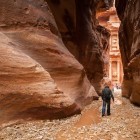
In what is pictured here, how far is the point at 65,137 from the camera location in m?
7.31

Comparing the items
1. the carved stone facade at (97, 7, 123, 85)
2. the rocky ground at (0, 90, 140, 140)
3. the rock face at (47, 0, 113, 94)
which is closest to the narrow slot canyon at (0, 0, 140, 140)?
the rocky ground at (0, 90, 140, 140)

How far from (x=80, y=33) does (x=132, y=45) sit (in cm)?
831

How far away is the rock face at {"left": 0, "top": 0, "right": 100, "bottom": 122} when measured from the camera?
27.8 feet

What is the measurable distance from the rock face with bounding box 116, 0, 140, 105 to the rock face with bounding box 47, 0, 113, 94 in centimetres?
342

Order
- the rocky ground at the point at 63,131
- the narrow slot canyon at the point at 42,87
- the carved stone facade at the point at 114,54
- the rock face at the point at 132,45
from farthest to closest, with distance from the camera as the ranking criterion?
the carved stone facade at the point at 114,54 < the rock face at the point at 132,45 < the narrow slot canyon at the point at 42,87 < the rocky ground at the point at 63,131

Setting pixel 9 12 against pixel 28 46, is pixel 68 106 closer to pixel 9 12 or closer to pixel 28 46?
pixel 28 46

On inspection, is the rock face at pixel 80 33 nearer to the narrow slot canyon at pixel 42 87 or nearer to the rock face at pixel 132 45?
the rock face at pixel 132 45

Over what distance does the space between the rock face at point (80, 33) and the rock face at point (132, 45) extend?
342cm

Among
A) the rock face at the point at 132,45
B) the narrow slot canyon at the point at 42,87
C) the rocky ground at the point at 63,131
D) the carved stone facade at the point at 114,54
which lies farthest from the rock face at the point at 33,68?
the carved stone facade at the point at 114,54

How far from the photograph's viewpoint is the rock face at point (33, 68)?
334 inches

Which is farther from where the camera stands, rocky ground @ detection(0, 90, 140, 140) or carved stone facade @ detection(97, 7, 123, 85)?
carved stone facade @ detection(97, 7, 123, 85)

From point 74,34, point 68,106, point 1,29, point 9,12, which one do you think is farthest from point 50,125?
point 74,34

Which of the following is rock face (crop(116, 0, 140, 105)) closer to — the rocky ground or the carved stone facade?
the rocky ground

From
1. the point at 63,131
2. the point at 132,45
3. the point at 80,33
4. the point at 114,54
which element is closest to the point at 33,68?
the point at 63,131
